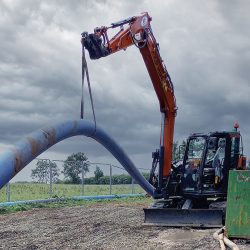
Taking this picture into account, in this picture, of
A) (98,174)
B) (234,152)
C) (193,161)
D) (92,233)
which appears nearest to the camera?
(92,233)

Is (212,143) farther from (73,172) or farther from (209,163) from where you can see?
(73,172)

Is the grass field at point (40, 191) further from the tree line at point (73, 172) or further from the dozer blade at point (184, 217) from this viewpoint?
the dozer blade at point (184, 217)

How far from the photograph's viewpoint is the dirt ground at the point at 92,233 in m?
11.6

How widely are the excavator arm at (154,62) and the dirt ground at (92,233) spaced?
7.03 ft

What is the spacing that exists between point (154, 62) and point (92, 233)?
18.2ft

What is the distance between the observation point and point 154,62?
16172 mm

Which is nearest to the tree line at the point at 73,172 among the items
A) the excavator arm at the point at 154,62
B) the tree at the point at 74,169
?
the tree at the point at 74,169

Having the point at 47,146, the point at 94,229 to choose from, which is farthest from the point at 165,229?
the point at 47,146

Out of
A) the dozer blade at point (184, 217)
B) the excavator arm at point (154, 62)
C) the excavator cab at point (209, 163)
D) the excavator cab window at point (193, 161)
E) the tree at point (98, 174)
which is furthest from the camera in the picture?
the tree at point (98, 174)

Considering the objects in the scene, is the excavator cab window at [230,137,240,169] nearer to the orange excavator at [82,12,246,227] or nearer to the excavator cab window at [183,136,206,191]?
the orange excavator at [82,12,246,227]

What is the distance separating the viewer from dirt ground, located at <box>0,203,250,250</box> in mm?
11633

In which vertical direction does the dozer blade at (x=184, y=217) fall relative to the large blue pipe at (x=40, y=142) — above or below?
below

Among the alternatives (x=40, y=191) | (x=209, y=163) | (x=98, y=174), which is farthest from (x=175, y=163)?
(x=98, y=174)

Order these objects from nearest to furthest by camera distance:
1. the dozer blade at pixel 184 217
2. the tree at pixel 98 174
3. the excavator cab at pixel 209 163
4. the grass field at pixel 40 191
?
the dozer blade at pixel 184 217
the excavator cab at pixel 209 163
the grass field at pixel 40 191
the tree at pixel 98 174
